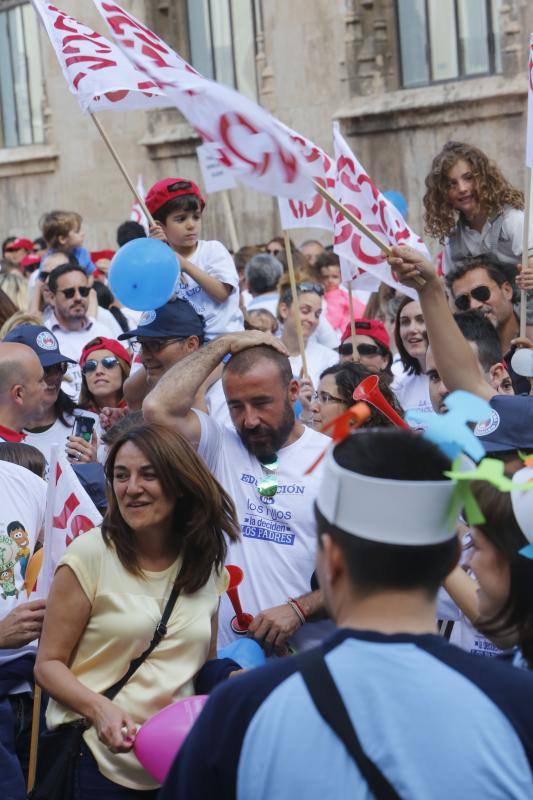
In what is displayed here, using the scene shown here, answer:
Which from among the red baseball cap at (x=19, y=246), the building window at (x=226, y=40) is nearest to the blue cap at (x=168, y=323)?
the red baseball cap at (x=19, y=246)

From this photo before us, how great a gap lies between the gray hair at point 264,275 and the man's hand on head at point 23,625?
255 inches

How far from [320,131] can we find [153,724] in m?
12.3

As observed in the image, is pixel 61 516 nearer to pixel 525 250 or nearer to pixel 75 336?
pixel 525 250

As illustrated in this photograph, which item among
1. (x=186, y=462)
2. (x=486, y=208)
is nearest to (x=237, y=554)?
(x=186, y=462)

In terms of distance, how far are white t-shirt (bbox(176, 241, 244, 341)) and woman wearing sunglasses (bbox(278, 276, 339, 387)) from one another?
1.08 m

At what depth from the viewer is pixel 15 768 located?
4.52 m

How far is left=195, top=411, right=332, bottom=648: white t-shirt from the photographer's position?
4.45 metres

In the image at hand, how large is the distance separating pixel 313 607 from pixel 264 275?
256 inches

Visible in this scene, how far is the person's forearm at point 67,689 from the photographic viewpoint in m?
3.79

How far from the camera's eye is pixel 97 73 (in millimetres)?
6570

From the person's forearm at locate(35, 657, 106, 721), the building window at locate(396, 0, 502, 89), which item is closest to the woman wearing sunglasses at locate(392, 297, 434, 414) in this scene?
the person's forearm at locate(35, 657, 106, 721)

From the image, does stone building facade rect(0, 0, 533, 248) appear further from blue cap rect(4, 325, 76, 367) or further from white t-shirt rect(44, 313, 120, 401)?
blue cap rect(4, 325, 76, 367)

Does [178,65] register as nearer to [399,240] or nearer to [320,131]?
[399,240]

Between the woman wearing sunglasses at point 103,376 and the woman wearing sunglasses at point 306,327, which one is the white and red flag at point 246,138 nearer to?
the woman wearing sunglasses at point 103,376
